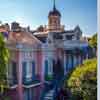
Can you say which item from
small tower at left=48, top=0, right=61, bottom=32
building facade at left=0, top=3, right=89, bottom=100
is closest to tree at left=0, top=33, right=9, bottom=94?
building facade at left=0, top=3, right=89, bottom=100

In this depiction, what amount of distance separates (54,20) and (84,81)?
432 millimetres

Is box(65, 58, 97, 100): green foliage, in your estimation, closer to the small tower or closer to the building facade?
the building facade

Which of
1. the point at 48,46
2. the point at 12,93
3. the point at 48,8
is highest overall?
the point at 48,8

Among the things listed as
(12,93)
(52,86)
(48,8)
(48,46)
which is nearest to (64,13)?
(48,8)

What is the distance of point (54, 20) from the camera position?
1.71m

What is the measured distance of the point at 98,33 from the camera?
1.58 meters

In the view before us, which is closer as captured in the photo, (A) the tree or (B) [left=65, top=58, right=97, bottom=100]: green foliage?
(B) [left=65, top=58, right=97, bottom=100]: green foliage

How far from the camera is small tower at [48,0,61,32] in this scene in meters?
1.70

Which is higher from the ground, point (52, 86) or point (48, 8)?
point (48, 8)

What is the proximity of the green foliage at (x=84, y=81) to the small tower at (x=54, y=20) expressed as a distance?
0.95 ft

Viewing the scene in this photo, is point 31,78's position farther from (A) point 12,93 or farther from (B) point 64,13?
(B) point 64,13

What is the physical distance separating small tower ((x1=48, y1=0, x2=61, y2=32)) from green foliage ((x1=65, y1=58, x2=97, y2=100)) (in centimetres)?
29

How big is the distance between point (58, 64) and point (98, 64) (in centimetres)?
28

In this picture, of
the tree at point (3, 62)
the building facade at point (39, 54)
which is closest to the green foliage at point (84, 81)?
Result: the building facade at point (39, 54)
